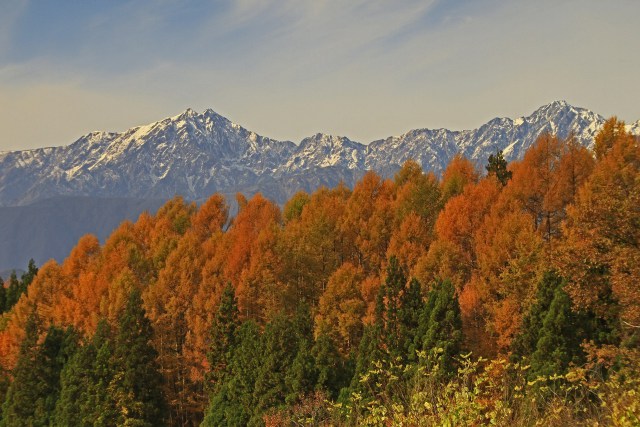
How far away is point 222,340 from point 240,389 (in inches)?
354

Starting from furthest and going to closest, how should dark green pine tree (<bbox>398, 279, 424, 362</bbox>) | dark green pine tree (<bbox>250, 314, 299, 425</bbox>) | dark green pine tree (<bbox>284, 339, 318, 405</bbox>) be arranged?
dark green pine tree (<bbox>250, 314, 299, 425</bbox>) → dark green pine tree (<bbox>398, 279, 424, 362</bbox>) → dark green pine tree (<bbox>284, 339, 318, 405</bbox>)

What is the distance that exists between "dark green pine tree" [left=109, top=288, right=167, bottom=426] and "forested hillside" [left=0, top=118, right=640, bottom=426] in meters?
0.17

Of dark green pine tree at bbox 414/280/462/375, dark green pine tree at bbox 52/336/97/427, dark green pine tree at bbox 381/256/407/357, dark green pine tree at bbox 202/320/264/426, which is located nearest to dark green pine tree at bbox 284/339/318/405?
dark green pine tree at bbox 202/320/264/426

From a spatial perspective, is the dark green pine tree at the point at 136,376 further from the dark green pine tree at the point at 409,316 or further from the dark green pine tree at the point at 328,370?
the dark green pine tree at the point at 409,316

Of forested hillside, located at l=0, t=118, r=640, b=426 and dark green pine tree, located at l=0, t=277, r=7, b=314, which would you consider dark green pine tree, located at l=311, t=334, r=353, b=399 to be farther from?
dark green pine tree, located at l=0, t=277, r=7, b=314

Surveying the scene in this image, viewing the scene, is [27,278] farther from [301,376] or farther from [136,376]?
[301,376]

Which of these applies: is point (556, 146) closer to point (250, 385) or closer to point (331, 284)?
point (331, 284)

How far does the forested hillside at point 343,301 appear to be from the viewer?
132 feet

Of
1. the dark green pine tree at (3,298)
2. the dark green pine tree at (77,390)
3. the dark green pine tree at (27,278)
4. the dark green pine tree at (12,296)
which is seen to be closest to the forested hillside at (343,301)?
the dark green pine tree at (77,390)

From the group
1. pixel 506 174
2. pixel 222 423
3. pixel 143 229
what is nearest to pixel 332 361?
pixel 222 423

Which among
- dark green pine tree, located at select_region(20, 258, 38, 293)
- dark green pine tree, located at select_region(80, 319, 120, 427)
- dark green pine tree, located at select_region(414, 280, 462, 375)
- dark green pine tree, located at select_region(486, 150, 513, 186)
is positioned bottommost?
dark green pine tree, located at select_region(80, 319, 120, 427)

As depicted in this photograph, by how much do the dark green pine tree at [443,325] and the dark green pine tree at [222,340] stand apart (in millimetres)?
20437

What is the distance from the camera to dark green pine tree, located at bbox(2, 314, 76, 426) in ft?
200

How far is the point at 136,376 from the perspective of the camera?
5775 centimetres
